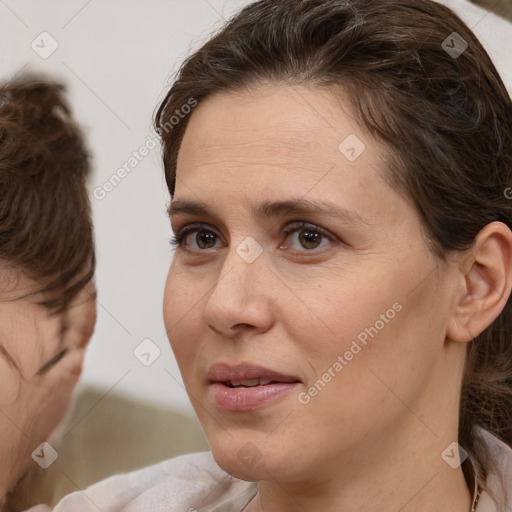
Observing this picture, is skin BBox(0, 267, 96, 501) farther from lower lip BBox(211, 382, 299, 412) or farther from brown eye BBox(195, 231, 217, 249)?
lower lip BBox(211, 382, 299, 412)

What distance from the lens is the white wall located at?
6.64 feet

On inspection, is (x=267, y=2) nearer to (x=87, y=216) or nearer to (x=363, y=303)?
(x=363, y=303)

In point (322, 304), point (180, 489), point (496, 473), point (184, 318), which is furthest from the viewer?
Answer: point (180, 489)

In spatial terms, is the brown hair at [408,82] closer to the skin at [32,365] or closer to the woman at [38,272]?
the woman at [38,272]

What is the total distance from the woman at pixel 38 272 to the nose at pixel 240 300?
0.69 metres

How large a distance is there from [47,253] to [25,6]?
0.64m

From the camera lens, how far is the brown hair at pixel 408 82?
128cm

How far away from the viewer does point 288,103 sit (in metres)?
1.28

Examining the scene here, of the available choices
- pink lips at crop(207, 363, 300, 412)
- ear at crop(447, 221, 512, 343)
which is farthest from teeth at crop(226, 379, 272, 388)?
ear at crop(447, 221, 512, 343)

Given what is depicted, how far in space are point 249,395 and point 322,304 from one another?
162 millimetres

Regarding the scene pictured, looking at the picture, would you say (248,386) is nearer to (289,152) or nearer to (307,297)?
(307,297)

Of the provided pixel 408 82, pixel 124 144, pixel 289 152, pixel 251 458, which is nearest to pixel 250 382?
pixel 251 458

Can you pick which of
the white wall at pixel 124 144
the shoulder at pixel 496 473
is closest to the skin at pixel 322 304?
the shoulder at pixel 496 473

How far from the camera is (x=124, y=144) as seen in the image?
6.81 feet
